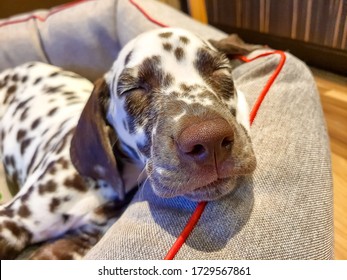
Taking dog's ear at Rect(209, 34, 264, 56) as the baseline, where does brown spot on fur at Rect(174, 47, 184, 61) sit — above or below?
above

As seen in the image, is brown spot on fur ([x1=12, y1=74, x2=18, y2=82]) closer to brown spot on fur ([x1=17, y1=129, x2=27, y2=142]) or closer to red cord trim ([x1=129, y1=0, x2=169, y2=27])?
brown spot on fur ([x1=17, y1=129, x2=27, y2=142])

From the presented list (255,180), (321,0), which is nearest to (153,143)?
(255,180)

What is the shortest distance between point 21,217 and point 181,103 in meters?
0.83

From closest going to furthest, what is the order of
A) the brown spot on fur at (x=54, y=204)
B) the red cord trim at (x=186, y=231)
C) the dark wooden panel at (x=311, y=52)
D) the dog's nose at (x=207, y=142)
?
the dog's nose at (x=207, y=142), the red cord trim at (x=186, y=231), the brown spot on fur at (x=54, y=204), the dark wooden panel at (x=311, y=52)

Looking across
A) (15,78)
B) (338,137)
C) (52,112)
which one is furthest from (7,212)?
(338,137)

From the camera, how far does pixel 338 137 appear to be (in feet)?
8.24

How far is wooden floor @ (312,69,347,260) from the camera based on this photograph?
1.87 m

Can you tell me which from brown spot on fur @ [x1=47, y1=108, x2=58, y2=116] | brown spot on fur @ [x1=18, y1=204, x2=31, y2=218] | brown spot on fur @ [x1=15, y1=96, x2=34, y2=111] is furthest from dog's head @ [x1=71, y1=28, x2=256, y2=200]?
brown spot on fur @ [x1=15, y1=96, x2=34, y2=111]

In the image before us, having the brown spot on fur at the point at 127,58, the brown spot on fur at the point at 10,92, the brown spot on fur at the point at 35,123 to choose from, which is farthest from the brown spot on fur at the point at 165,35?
the brown spot on fur at the point at 10,92

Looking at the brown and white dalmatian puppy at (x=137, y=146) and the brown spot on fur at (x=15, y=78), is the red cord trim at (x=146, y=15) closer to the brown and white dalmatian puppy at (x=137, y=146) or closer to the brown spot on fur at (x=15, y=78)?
the brown and white dalmatian puppy at (x=137, y=146)

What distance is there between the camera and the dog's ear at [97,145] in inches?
56.9

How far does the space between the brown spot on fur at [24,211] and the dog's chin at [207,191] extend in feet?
2.30

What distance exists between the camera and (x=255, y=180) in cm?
126

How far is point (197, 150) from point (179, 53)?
45 cm
